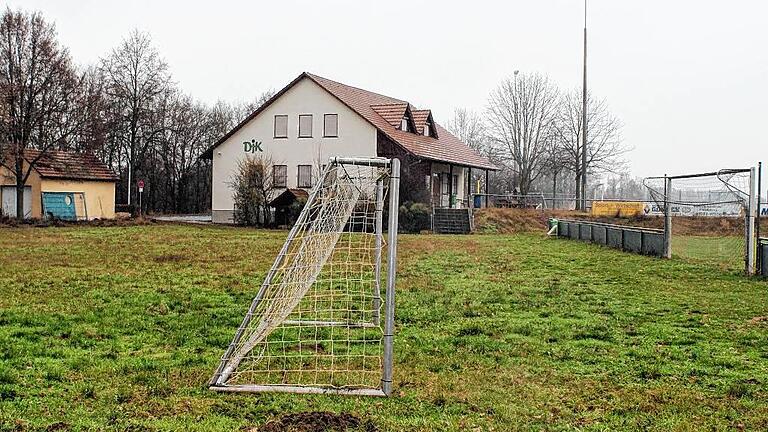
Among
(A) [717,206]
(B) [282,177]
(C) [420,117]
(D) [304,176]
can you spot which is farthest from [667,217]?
(C) [420,117]

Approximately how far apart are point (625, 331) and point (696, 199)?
1275cm

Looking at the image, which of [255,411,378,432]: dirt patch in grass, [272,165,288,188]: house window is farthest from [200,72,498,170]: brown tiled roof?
[255,411,378,432]: dirt patch in grass

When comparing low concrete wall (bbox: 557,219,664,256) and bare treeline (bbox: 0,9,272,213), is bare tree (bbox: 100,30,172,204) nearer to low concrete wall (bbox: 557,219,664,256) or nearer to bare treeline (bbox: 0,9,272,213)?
bare treeline (bbox: 0,9,272,213)

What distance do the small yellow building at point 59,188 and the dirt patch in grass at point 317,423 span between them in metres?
31.6

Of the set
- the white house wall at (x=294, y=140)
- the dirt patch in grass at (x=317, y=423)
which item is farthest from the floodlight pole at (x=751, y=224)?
the white house wall at (x=294, y=140)

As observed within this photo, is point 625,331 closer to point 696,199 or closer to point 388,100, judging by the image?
point 696,199

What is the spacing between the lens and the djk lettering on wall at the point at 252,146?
36719 millimetres

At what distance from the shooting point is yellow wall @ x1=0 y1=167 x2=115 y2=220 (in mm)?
34031

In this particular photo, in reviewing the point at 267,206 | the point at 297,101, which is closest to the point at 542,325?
the point at 267,206

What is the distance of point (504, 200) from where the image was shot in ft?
140

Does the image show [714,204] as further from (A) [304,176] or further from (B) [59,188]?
(B) [59,188]

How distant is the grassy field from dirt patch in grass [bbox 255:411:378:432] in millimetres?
20

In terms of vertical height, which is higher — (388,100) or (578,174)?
(388,100)

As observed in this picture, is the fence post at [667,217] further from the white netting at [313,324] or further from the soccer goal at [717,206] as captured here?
the white netting at [313,324]
